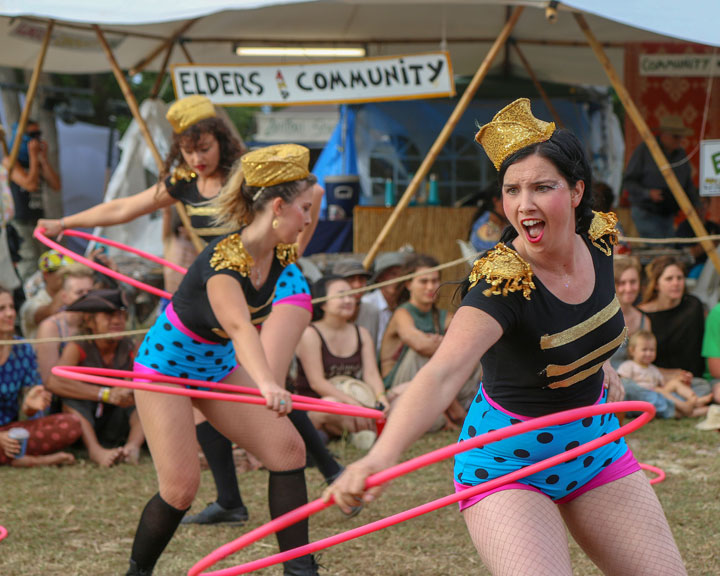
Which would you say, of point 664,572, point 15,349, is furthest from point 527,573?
point 15,349

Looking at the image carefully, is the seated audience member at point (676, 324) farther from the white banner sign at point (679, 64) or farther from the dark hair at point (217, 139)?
the dark hair at point (217, 139)

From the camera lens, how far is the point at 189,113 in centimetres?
548

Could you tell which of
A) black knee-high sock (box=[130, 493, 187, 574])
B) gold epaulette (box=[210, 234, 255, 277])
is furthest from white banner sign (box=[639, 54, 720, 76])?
black knee-high sock (box=[130, 493, 187, 574])

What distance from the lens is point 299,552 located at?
2721mm

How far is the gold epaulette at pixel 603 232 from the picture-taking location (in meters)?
3.01

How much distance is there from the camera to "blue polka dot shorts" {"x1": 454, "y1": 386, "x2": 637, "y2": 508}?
2.80 m

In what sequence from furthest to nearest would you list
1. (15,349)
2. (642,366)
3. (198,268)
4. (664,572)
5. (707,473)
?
(642,366)
(15,349)
(707,473)
(198,268)
(664,572)

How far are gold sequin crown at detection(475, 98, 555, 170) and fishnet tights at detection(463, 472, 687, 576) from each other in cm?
99

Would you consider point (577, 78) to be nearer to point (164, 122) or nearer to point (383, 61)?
point (383, 61)

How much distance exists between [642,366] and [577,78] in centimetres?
491

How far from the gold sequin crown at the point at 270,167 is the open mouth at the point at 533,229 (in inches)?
66.1

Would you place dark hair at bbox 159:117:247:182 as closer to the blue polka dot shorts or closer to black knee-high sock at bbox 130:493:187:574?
black knee-high sock at bbox 130:493:187:574

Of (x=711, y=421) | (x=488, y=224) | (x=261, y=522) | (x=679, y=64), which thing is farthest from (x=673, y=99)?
(x=261, y=522)

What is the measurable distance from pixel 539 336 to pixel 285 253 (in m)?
1.93
